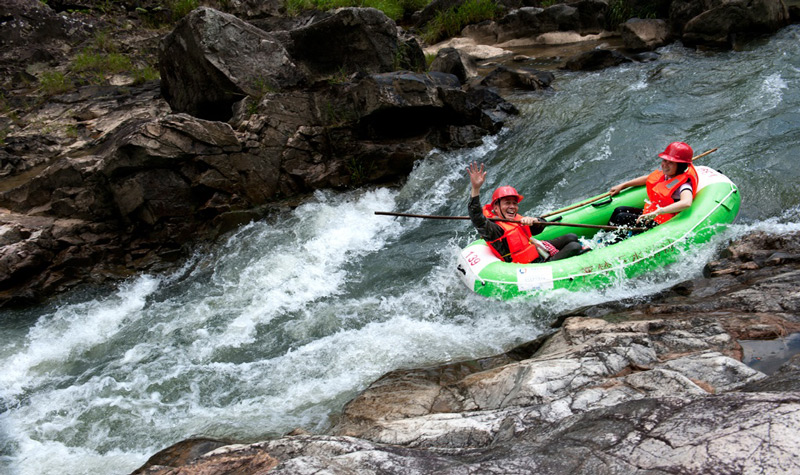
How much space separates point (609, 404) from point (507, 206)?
9.76 ft

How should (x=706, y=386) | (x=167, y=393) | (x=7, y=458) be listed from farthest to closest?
(x=167, y=393) → (x=7, y=458) → (x=706, y=386)

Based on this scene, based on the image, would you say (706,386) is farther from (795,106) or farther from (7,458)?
(795,106)

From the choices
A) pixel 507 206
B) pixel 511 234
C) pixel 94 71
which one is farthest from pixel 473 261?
pixel 94 71

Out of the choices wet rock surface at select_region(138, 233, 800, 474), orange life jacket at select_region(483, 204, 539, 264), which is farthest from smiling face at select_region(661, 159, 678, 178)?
orange life jacket at select_region(483, 204, 539, 264)

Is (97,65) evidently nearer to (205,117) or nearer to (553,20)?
(205,117)

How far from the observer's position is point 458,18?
567 inches

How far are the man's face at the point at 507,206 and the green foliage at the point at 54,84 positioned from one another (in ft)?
29.7

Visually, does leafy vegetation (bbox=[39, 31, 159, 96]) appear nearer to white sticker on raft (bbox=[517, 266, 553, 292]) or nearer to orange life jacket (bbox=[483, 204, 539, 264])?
orange life jacket (bbox=[483, 204, 539, 264])

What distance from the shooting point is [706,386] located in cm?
264

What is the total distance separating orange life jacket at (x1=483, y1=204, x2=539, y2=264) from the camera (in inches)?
210

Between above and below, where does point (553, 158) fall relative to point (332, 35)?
below

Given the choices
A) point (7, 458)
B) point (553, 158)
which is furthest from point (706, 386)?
point (553, 158)

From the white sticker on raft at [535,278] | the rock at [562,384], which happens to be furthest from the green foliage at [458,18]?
the rock at [562,384]

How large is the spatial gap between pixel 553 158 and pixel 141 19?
10295 mm
